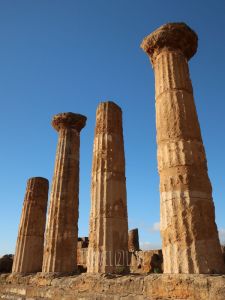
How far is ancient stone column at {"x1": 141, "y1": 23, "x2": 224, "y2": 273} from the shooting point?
7.15 meters

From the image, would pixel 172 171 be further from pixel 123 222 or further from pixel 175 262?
pixel 123 222

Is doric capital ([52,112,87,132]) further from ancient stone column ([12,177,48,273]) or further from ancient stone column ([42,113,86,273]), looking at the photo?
ancient stone column ([12,177,48,273])

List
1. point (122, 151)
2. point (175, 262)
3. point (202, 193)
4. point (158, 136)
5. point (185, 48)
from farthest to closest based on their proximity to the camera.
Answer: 1. point (122, 151)
2. point (185, 48)
3. point (158, 136)
4. point (202, 193)
5. point (175, 262)

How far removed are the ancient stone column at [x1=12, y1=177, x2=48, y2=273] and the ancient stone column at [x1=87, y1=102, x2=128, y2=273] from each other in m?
7.03

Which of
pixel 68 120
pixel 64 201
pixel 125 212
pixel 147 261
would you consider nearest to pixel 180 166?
pixel 125 212

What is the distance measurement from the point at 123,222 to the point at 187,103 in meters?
5.30

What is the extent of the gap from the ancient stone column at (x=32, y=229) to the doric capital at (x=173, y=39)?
11576mm

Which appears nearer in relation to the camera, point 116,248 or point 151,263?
point 116,248

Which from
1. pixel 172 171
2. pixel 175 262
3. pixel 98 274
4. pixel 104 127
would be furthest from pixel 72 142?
pixel 175 262

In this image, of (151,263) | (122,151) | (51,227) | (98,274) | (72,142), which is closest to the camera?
(98,274)

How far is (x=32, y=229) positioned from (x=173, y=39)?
1308cm

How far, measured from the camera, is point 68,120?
17188 mm

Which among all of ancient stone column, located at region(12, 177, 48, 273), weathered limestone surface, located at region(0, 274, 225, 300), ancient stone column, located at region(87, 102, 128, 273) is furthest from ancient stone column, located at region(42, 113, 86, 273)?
ancient stone column, located at region(87, 102, 128, 273)

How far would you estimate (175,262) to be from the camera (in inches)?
283
